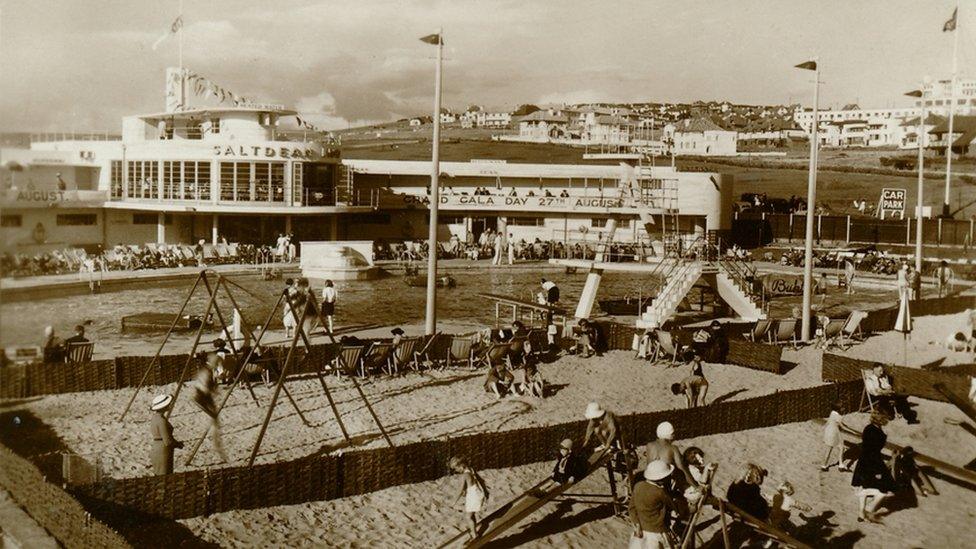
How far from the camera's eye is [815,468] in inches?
521

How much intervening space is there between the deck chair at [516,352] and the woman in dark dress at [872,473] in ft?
22.4

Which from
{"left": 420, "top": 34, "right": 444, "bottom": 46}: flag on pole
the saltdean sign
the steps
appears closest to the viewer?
{"left": 420, "top": 34, "right": 444, "bottom": 46}: flag on pole

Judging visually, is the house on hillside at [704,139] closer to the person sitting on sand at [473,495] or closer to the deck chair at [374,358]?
the deck chair at [374,358]

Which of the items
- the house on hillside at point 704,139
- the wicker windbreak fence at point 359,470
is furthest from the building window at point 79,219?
the house on hillside at point 704,139

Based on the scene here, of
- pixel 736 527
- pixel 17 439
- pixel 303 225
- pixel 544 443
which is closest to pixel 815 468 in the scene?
pixel 736 527

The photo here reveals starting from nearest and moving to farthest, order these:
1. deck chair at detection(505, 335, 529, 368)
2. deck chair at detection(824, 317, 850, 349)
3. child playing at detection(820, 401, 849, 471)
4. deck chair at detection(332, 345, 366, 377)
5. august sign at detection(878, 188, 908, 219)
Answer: child playing at detection(820, 401, 849, 471) → deck chair at detection(332, 345, 366, 377) → deck chair at detection(505, 335, 529, 368) → deck chair at detection(824, 317, 850, 349) → august sign at detection(878, 188, 908, 219)

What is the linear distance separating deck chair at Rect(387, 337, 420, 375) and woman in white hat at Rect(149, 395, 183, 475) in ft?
19.6

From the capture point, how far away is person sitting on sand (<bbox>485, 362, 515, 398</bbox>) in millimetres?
15656

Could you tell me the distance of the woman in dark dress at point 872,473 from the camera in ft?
36.5

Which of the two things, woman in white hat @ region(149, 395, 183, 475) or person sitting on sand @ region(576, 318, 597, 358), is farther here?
person sitting on sand @ region(576, 318, 597, 358)

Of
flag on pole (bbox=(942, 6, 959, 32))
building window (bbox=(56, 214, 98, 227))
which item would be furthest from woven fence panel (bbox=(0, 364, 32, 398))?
flag on pole (bbox=(942, 6, 959, 32))

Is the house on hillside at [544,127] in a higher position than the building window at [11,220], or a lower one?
higher

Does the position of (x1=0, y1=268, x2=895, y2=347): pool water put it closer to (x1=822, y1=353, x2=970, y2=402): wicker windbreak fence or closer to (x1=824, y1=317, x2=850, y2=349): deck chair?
(x1=824, y1=317, x2=850, y2=349): deck chair

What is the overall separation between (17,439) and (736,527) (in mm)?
9790
